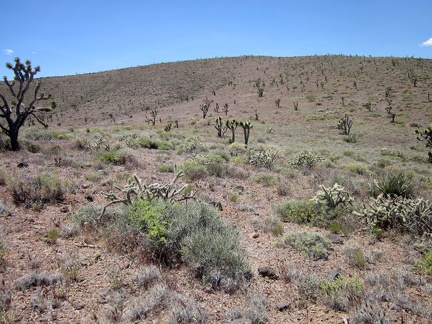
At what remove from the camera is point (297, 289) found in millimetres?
4070

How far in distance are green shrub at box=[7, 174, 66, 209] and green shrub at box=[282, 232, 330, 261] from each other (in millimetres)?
5285

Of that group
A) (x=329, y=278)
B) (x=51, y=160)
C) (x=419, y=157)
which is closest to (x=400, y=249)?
(x=329, y=278)

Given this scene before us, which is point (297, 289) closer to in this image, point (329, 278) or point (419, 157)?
point (329, 278)

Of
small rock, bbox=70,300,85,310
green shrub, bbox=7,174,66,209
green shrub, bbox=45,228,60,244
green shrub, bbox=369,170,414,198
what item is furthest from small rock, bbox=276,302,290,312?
green shrub, bbox=7,174,66,209

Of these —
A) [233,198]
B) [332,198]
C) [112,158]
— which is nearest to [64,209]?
[233,198]

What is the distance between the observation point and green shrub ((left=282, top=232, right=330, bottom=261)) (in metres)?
5.11

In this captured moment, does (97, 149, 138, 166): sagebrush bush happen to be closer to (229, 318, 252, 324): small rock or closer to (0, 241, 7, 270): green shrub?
(0, 241, 7, 270): green shrub

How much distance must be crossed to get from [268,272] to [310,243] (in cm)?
136

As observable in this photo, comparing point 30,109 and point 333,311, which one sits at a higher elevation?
point 30,109

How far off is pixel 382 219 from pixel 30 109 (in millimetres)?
14777

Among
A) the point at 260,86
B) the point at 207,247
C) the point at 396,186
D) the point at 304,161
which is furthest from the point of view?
the point at 260,86

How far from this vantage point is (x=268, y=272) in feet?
14.6

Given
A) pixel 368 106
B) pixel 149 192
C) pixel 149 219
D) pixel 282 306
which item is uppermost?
pixel 368 106

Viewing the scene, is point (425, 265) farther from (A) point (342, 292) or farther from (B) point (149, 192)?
(B) point (149, 192)
